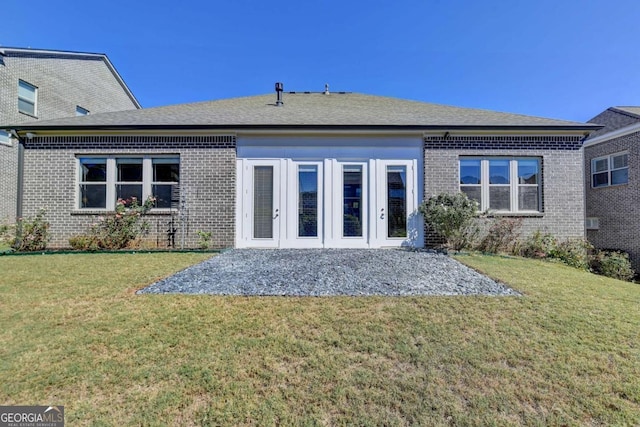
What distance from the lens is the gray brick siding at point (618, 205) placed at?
11.2 m

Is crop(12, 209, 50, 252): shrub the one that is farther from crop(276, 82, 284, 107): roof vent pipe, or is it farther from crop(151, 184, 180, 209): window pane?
crop(276, 82, 284, 107): roof vent pipe

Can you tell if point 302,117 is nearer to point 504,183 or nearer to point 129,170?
point 129,170

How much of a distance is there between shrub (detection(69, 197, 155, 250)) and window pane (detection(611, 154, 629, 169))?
1760cm

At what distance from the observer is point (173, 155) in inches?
340

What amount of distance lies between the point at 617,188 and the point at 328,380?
51.2 ft

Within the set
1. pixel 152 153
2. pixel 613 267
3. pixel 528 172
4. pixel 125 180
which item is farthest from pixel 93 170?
pixel 613 267

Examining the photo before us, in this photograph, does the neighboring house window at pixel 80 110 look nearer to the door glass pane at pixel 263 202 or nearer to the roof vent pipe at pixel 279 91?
the roof vent pipe at pixel 279 91

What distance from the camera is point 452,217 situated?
7.73m

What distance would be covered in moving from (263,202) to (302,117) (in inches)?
117

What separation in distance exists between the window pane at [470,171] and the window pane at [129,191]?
9.65 m

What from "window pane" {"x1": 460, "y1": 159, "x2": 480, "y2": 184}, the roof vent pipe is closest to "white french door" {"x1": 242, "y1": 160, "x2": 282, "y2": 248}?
the roof vent pipe

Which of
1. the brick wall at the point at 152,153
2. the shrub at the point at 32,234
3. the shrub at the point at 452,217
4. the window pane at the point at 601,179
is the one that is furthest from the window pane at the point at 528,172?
the shrub at the point at 32,234

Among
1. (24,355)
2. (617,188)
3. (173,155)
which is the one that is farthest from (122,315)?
(617,188)

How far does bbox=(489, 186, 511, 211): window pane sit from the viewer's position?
28.7ft
